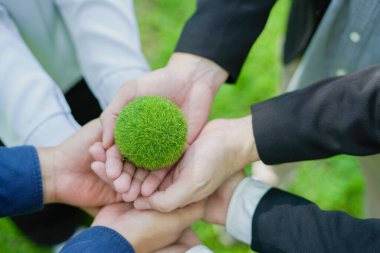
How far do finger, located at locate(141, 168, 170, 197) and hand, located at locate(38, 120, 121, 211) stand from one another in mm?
130

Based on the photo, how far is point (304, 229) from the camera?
1.12 metres

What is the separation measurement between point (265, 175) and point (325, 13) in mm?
659

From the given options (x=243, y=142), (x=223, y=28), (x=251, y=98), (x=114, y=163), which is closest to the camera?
(x=114, y=163)

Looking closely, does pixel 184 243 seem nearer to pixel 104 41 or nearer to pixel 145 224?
pixel 145 224

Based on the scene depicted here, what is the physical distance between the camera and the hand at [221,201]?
1293mm

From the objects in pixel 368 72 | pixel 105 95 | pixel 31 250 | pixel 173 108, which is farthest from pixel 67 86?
pixel 368 72

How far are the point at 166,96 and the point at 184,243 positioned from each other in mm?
405

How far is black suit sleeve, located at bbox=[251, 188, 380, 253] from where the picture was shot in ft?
3.50

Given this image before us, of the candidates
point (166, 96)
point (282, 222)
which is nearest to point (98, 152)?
point (166, 96)

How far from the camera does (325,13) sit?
141 centimetres

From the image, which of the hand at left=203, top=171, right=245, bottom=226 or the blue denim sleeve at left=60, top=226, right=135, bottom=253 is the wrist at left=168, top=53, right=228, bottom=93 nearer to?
the hand at left=203, top=171, right=245, bottom=226

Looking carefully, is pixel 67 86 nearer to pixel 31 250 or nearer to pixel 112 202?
pixel 112 202

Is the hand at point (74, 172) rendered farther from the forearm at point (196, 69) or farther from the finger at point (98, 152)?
the forearm at point (196, 69)

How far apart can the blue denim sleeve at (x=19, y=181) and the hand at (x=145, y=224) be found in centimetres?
18
